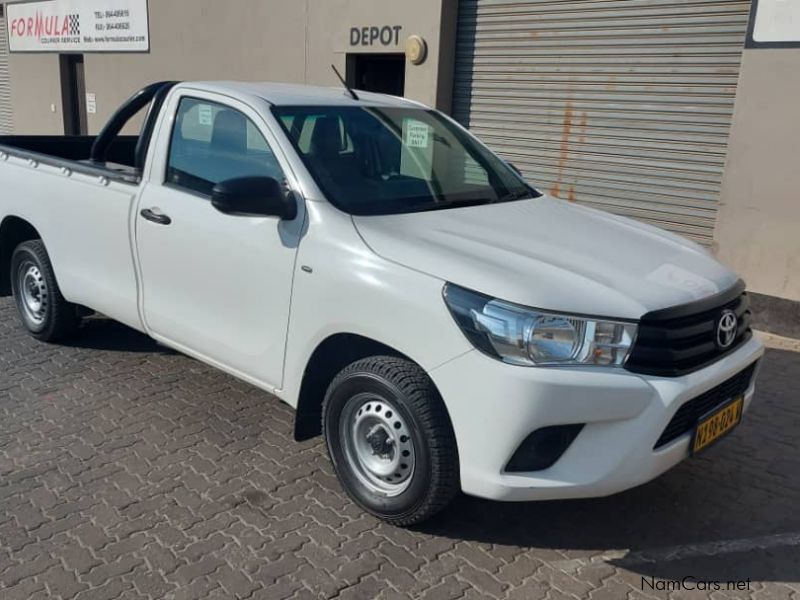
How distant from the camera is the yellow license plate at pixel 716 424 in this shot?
124 inches

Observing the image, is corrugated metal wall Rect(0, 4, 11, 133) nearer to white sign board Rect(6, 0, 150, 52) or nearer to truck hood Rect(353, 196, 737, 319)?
white sign board Rect(6, 0, 150, 52)

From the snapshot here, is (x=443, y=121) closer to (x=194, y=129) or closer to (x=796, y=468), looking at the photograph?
(x=194, y=129)

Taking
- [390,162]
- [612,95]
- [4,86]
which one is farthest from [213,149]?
[4,86]

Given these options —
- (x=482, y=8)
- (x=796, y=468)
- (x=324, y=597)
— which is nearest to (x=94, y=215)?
(x=324, y=597)

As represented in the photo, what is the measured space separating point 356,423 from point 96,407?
2.05 meters

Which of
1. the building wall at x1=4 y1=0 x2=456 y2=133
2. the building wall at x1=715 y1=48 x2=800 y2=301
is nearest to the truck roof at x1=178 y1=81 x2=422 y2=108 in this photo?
the building wall at x1=715 y1=48 x2=800 y2=301

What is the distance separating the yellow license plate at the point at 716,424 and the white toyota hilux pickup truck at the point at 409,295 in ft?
0.05

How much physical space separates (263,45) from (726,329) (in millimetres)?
9468

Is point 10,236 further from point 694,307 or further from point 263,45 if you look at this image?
point 263,45

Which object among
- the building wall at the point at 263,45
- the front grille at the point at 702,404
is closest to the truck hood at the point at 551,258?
the front grille at the point at 702,404

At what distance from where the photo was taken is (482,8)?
29.5ft

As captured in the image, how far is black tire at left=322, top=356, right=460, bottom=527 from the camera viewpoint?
3055mm

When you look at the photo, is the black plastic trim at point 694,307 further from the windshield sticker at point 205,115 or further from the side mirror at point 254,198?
the windshield sticker at point 205,115

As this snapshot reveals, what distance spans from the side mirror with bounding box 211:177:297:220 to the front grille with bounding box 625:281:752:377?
1.66 m
